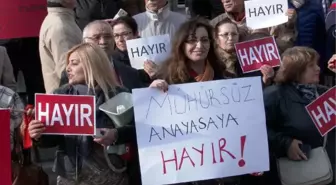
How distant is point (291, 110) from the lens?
5355mm

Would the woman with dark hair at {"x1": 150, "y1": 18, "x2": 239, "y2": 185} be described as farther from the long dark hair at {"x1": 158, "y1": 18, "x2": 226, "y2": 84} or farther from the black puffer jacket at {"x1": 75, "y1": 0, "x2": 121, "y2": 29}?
the black puffer jacket at {"x1": 75, "y1": 0, "x2": 121, "y2": 29}

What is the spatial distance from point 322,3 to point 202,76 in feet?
9.59

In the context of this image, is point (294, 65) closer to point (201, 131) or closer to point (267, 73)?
point (267, 73)

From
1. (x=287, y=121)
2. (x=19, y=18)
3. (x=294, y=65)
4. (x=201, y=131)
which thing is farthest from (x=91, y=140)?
(x=19, y=18)

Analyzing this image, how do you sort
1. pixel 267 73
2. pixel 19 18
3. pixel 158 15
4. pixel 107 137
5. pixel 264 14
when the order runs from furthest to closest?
pixel 19 18 < pixel 158 15 < pixel 264 14 < pixel 267 73 < pixel 107 137

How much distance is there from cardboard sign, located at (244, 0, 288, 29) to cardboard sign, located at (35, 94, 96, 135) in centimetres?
238

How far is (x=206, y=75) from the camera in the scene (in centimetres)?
534

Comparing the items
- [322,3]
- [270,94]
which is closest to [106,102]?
[270,94]

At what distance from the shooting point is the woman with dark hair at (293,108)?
5.30 metres

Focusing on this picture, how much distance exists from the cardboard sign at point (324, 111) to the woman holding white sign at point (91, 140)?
1.09 metres

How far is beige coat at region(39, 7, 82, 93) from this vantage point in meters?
6.81

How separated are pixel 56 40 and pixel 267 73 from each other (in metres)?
1.86

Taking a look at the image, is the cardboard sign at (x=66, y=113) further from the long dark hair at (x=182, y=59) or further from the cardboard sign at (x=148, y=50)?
the cardboard sign at (x=148, y=50)

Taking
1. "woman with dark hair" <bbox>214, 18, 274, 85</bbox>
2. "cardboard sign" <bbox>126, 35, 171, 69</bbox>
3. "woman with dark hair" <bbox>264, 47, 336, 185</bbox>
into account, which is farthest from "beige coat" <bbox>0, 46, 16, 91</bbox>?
"woman with dark hair" <bbox>264, 47, 336, 185</bbox>
